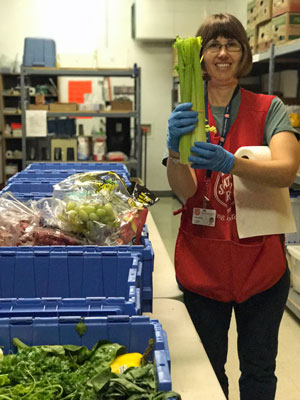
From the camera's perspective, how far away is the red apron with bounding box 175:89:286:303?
170 cm

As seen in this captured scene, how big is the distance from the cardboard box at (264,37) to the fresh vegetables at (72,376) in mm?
3438

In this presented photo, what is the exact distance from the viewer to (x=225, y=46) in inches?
65.4

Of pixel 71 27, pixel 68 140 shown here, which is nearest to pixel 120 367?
pixel 68 140

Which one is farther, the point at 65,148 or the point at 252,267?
the point at 65,148

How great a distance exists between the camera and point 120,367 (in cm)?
103

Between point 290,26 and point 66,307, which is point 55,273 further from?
point 290,26

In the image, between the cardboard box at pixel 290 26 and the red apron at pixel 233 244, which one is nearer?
the red apron at pixel 233 244

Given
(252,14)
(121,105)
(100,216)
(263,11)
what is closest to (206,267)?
(100,216)

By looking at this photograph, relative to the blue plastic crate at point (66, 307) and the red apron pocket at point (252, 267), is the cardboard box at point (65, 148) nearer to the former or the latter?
the red apron pocket at point (252, 267)

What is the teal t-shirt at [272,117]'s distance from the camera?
167 cm

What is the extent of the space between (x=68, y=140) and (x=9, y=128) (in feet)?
9.74

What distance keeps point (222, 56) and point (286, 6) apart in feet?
7.64

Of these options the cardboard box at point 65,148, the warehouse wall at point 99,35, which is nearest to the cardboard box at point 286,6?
the cardboard box at point 65,148

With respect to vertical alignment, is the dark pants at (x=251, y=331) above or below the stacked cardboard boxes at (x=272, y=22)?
below
